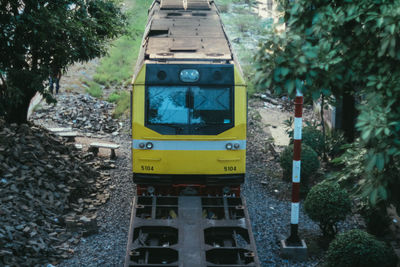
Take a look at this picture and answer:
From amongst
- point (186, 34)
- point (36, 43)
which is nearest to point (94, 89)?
point (36, 43)

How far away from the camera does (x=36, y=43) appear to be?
30.9 ft

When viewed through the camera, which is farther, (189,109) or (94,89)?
(94,89)

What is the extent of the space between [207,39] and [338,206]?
12.2ft

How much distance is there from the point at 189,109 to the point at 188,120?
7.0 inches

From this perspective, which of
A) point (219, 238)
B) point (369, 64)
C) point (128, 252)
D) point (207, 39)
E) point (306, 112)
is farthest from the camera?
point (306, 112)

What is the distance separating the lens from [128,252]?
6613mm

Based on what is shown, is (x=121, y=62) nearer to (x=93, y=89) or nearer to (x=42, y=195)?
(x=93, y=89)

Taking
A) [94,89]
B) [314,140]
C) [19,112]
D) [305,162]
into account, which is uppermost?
[19,112]

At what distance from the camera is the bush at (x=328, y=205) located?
8180 millimetres

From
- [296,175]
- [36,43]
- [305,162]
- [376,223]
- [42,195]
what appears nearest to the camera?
[296,175]

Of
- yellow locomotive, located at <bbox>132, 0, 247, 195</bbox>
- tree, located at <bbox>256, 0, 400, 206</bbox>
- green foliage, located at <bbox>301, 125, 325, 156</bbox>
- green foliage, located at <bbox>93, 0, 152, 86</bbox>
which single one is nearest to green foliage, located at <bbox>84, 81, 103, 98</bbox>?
green foliage, located at <bbox>93, 0, 152, 86</bbox>

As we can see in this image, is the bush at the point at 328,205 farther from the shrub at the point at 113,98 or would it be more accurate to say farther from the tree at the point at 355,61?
the shrub at the point at 113,98

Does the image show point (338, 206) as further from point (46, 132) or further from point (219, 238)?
point (46, 132)

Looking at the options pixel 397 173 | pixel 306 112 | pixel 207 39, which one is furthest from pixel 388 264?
pixel 306 112
